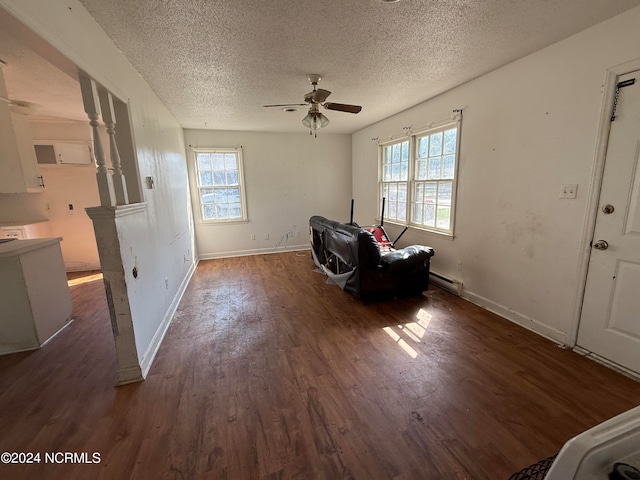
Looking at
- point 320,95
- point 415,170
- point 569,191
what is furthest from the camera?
point 415,170

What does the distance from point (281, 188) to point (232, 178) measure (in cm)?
95

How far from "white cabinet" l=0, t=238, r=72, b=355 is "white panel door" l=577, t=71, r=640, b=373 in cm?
450

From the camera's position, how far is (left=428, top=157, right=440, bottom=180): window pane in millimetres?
3564

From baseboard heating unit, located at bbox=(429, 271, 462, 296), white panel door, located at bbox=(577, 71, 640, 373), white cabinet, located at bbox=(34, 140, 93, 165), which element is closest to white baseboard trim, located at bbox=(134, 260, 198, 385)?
white cabinet, located at bbox=(34, 140, 93, 165)

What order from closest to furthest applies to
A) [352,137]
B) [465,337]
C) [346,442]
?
[346,442], [465,337], [352,137]

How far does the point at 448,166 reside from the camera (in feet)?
11.1

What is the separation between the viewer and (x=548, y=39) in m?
2.13

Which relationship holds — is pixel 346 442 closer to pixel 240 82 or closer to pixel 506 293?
pixel 506 293

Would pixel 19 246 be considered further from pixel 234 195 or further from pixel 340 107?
pixel 234 195

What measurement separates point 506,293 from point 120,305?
131 inches

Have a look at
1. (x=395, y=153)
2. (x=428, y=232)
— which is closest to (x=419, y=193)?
(x=428, y=232)

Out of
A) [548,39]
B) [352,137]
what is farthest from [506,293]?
[352,137]

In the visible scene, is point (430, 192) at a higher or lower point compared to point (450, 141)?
lower

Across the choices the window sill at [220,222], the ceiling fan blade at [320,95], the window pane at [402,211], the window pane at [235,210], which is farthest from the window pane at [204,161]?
the window pane at [402,211]
